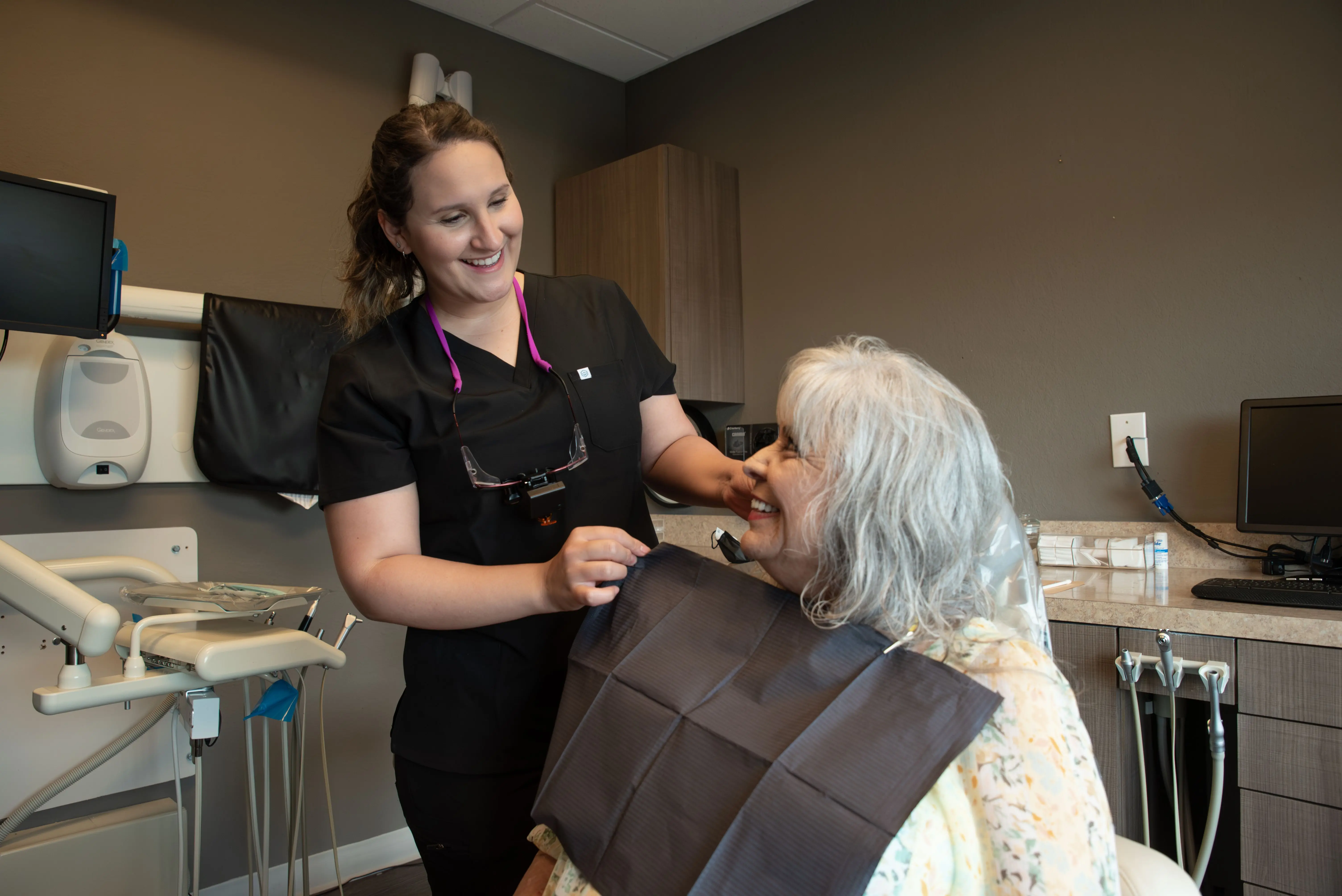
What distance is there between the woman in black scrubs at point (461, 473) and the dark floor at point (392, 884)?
5.39ft

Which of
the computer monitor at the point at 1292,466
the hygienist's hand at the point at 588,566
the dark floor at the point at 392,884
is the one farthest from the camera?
the dark floor at the point at 392,884

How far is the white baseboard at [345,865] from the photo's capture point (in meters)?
2.55

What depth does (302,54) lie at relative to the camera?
281 centimetres

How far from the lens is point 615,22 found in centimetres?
325

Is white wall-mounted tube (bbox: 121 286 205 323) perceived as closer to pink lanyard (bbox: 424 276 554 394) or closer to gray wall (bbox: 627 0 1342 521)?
pink lanyard (bbox: 424 276 554 394)

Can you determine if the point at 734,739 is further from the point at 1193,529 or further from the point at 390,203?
the point at 1193,529

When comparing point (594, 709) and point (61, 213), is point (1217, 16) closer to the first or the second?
point (594, 709)

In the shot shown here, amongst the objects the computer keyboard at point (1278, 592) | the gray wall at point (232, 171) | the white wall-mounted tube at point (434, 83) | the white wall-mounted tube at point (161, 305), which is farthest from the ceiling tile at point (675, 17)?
the computer keyboard at point (1278, 592)

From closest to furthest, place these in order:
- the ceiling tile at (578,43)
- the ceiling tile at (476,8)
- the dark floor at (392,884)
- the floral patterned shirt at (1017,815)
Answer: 1. the floral patterned shirt at (1017,815)
2. the dark floor at (392,884)
3. the ceiling tile at (476,8)
4. the ceiling tile at (578,43)

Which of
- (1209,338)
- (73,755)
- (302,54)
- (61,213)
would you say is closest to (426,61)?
(302,54)

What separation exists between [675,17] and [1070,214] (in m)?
1.59

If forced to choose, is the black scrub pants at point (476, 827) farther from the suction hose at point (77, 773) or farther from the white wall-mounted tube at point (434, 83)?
the white wall-mounted tube at point (434, 83)

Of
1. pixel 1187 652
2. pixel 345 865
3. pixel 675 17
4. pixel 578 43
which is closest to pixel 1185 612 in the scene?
pixel 1187 652

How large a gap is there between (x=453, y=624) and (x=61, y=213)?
155 centimetres
